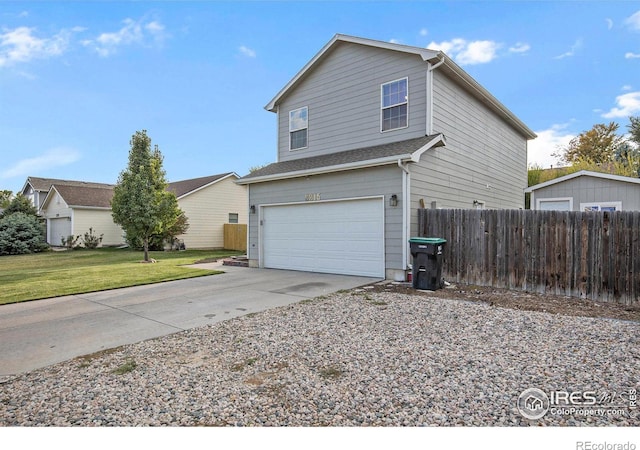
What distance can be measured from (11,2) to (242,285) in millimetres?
7385

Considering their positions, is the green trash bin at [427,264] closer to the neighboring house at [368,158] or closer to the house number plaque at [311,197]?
the neighboring house at [368,158]

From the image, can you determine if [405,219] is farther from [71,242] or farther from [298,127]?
[71,242]

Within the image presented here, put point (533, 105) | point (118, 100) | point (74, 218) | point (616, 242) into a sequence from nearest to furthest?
point (616, 242), point (118, 100), point (533, 105), point (74, 218)

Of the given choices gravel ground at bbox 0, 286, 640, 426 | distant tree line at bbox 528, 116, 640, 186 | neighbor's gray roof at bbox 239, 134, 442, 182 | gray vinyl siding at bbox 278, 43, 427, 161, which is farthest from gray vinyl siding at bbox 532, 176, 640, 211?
distant tree line at bbox 528, 116, 640, 186

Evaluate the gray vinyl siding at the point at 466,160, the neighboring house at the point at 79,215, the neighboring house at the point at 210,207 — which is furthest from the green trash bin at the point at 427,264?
the neighboring house at the point at 79,215

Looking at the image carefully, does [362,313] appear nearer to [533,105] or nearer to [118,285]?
[118,285]

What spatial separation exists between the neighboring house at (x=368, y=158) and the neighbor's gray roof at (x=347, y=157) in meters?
0.06

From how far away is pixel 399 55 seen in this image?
32.1 feet

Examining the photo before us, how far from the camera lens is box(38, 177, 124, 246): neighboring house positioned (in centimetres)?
2259

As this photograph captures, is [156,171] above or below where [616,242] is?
above

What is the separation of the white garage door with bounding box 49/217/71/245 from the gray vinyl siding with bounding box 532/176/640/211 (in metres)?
27.8

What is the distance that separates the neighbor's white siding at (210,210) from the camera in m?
21.0
